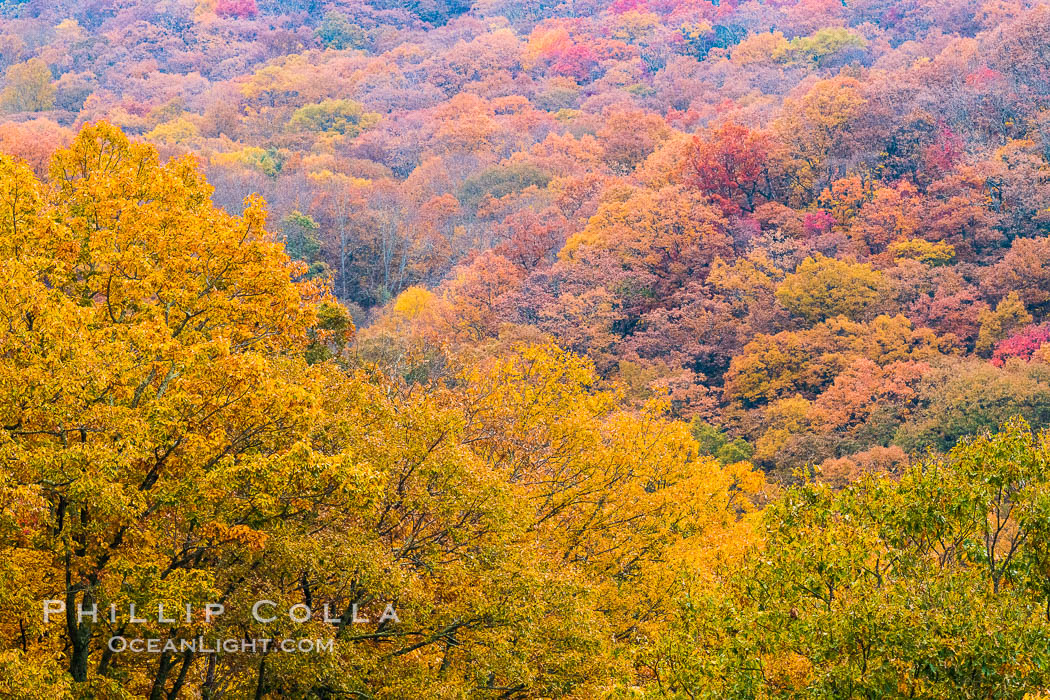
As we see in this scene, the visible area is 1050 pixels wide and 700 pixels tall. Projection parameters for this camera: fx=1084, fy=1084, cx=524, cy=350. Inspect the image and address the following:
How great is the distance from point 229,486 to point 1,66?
149 m

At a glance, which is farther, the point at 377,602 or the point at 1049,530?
the point at 377,602

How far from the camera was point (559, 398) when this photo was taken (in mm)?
20219

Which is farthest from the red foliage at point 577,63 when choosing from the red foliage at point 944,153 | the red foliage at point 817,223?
the red foliage at point 817,223

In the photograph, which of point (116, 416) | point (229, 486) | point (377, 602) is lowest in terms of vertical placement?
point (377, 602)

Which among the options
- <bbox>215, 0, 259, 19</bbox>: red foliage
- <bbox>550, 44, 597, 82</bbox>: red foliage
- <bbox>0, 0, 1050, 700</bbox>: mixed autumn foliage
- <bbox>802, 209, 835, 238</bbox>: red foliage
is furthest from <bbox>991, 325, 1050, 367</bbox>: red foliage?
<bbox>215, 0, 259, 19</bbox>: red foliage

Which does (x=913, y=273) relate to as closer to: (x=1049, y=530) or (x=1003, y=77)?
(x=1003, y=77)

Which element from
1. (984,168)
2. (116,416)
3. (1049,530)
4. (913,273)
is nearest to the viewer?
(1049,530)

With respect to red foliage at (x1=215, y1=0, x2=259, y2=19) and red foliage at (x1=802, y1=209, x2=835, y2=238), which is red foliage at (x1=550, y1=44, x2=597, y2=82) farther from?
red foliage at (x1=802, y1=209, x2=835, y2=238)

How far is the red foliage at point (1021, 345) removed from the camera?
47.3 meters

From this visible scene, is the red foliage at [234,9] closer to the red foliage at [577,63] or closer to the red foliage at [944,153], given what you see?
the red foliage at [577,63]

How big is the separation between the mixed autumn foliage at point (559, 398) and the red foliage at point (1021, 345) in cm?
64

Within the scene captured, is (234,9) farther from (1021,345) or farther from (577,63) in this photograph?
(1021,345)

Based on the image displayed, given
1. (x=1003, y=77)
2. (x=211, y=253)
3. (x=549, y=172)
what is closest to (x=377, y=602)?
(x=211, y=253)

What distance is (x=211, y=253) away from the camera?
15523mm
